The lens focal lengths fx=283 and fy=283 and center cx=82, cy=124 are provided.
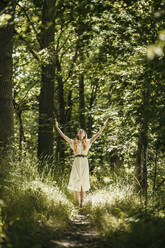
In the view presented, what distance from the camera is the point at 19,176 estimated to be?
593 centimetres

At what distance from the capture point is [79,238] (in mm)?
4645

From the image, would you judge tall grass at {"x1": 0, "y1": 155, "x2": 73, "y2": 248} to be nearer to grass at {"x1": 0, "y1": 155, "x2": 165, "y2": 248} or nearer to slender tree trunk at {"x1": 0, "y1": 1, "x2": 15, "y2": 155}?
grass at {"x1": 0, "y1": 155, "x2": 165, "y2": 248}

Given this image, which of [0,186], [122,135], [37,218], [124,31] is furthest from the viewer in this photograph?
[122,135]

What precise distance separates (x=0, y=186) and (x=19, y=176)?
0.70m

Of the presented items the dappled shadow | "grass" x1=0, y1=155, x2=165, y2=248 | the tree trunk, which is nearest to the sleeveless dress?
"grass" x1=0, y1=155, x2=165, y2=248

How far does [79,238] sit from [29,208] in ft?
3.46

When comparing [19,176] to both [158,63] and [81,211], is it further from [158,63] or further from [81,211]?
[158,63]

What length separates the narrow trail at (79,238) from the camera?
13.6 ft

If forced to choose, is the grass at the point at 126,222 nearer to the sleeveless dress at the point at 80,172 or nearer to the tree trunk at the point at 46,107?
the sleeveless dress at the point at 80,172

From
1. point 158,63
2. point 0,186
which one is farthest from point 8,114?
point 158,63

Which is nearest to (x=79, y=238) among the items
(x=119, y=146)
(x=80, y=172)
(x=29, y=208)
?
(x=29, y=208)

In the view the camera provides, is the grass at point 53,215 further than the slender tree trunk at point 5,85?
No

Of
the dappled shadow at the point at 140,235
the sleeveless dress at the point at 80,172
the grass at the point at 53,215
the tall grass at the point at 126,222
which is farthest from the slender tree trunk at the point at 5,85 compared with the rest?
the dappled shadow at the point at 140,235

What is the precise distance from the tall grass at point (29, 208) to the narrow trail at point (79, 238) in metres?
0.16
